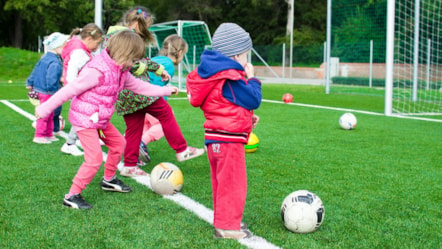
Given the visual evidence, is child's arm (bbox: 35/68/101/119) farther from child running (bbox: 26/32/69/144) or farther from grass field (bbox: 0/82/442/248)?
child running (bbox: 26/32/69/144)

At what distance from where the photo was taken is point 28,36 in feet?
162

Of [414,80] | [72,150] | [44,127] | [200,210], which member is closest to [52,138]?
[44,127]

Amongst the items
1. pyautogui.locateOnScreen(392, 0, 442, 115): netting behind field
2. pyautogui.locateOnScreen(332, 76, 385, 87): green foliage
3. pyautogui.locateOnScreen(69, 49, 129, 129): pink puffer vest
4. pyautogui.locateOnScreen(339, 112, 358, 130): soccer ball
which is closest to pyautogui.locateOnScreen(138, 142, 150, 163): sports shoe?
pyautogui.locateOnScreen(69, 49, 129, 129): pink puffer vest

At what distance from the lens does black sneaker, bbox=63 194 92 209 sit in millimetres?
4002

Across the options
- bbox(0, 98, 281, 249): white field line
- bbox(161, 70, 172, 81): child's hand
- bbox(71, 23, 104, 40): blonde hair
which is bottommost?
bbox(0, 98, 281, 249): white field line

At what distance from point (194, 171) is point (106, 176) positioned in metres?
1.09

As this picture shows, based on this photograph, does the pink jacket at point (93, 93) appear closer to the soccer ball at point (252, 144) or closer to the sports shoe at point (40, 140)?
the soccer ball at point (252, 144)

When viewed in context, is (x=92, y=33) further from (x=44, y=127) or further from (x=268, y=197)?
(x=268, y=197)

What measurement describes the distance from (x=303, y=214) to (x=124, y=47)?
1931 millimetres

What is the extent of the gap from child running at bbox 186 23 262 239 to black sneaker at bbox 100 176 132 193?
142 cm

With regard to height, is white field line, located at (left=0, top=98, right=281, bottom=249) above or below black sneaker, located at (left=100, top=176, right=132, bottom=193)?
below

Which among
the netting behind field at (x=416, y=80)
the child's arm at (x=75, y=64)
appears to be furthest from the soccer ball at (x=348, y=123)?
the child's arm at (x=75, y=64)

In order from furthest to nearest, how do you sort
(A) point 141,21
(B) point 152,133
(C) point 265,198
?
(B) point 152,133
(A) point 141,21
(C) point 265,198

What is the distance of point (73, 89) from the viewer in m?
3.94
